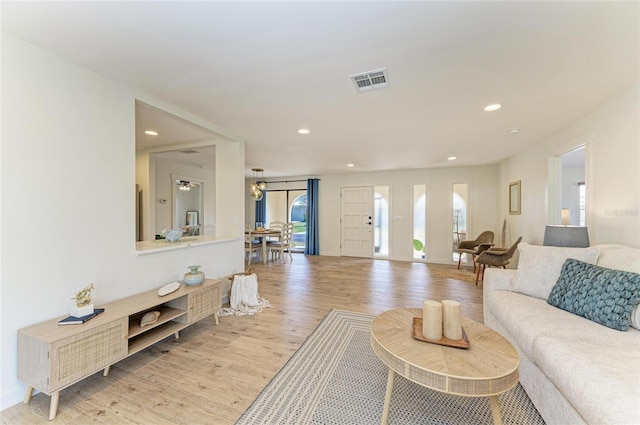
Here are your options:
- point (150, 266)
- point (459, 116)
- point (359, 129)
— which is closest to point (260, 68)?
point (359, 129)

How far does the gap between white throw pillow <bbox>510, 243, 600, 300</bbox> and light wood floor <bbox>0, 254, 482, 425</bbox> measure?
36.3 inches

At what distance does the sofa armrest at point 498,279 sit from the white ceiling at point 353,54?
5.46 feet

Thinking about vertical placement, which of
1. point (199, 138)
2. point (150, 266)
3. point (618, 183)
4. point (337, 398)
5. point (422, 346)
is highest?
point (199, 138)

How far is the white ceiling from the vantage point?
1364 millimetres

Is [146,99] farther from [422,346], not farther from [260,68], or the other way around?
[422,346]

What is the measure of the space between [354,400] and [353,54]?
Result: 232 centimetres

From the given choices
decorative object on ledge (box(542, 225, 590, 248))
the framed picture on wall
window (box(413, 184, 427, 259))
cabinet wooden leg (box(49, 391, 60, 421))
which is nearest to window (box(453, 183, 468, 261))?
window (box(413, 184, 427, 259))

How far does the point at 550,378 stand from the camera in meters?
1.31

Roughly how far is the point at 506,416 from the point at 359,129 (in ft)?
9.85

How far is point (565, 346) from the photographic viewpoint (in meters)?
1.33

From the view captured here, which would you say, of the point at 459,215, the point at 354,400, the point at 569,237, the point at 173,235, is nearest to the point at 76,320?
the point at 173,235

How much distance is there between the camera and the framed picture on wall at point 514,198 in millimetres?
4468

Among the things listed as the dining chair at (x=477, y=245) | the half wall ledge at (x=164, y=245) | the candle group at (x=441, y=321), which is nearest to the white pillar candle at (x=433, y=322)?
the candle group at (x=441, y=321)

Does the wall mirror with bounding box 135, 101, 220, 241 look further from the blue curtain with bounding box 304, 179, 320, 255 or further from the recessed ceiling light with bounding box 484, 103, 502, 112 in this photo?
the recessed ceiling light with bounding box 484, 103, 502, 112
